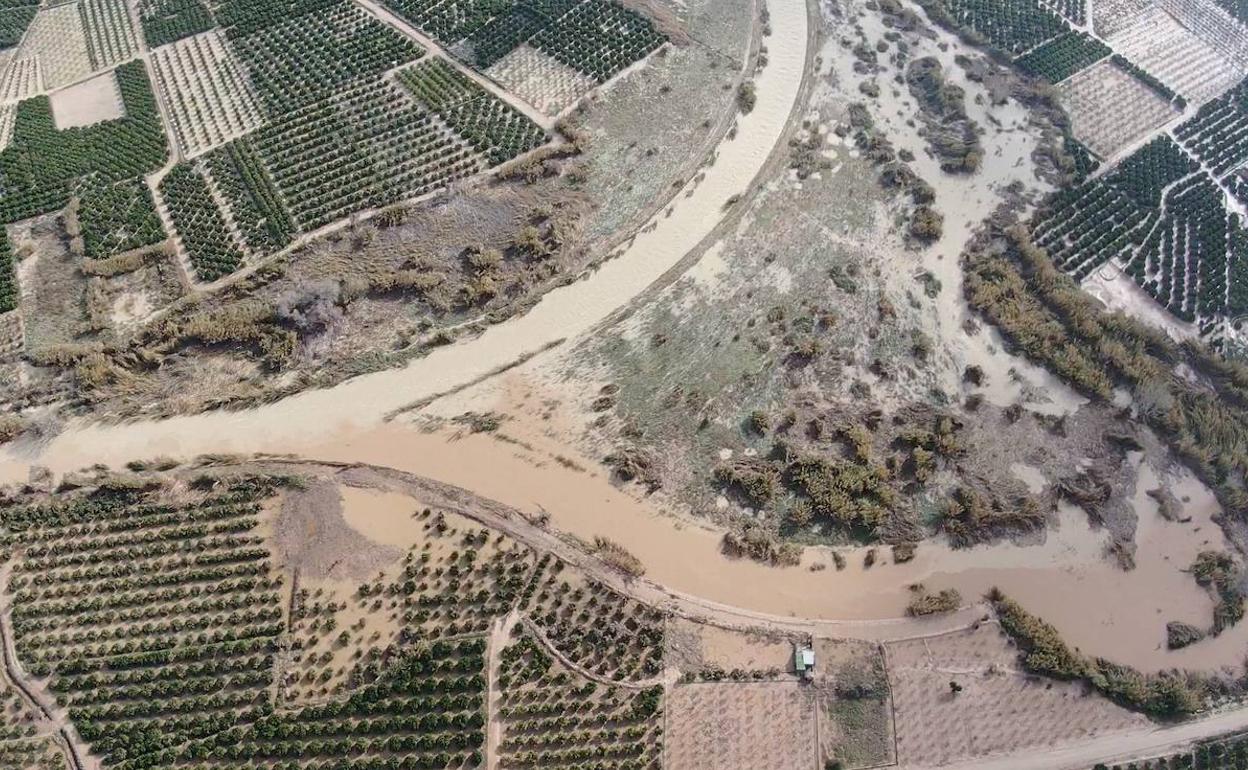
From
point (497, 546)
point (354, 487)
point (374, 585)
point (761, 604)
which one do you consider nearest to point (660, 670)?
point (761, 604)

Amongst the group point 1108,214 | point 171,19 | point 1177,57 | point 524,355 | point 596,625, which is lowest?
point 596,625

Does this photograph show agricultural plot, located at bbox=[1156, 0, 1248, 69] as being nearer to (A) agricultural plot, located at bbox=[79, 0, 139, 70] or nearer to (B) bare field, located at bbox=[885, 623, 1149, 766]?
(B) bare field, located at bbox=[885, 623, 1149, 766]

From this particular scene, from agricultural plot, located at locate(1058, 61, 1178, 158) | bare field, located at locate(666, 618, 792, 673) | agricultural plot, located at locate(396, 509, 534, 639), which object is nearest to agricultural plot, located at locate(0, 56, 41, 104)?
agricultural plot, located at locate(396, 509, 534, 639)

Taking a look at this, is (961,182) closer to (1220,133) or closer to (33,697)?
(1220,133)

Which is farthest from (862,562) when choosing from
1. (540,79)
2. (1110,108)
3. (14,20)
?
(14,20)

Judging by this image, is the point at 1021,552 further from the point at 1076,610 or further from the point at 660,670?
the point at 660,670
